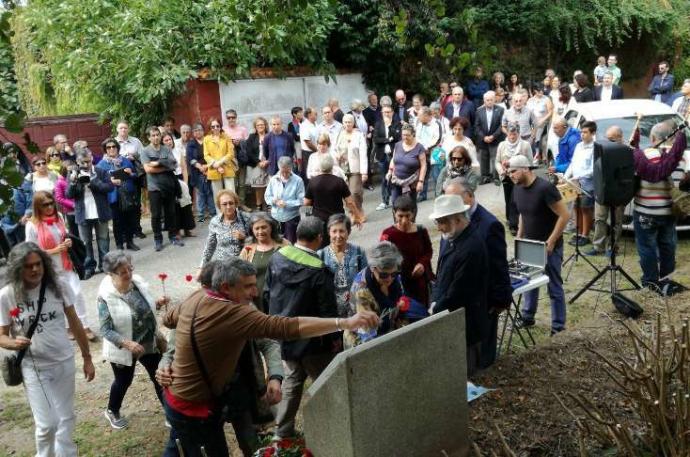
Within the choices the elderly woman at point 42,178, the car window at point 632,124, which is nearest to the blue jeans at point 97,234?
the elderly woman at point 42,178

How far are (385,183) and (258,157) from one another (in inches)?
101

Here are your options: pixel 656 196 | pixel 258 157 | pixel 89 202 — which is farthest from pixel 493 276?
pixel 258 157

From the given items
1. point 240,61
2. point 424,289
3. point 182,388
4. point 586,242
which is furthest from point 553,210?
point 240,61

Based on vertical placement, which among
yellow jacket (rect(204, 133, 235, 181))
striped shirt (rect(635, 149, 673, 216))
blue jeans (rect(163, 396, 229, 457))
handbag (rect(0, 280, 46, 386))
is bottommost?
blue jeans (rect(163, 396, 229, 457))

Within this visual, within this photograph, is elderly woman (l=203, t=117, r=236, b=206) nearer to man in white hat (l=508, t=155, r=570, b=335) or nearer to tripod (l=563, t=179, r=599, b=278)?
tripod (l=563, t=179, r=599, b=278)

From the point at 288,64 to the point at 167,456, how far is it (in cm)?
1233

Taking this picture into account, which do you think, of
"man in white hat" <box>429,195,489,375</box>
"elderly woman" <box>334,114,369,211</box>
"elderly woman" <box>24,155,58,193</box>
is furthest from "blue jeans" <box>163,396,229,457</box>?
"elderly woman" <box>334,114,369,211</box>

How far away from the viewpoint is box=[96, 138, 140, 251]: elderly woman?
11211 millimetres

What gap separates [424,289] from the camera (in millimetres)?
6812

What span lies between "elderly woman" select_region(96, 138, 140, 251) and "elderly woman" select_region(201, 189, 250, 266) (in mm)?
4349

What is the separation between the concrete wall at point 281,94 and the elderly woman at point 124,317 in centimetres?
951

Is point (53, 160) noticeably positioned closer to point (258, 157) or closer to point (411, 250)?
point (258, 157)

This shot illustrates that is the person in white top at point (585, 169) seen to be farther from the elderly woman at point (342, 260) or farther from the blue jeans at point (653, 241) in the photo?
the elderly woman at point (342, 260)

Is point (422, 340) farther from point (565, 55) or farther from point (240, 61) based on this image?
point (565, 55)
